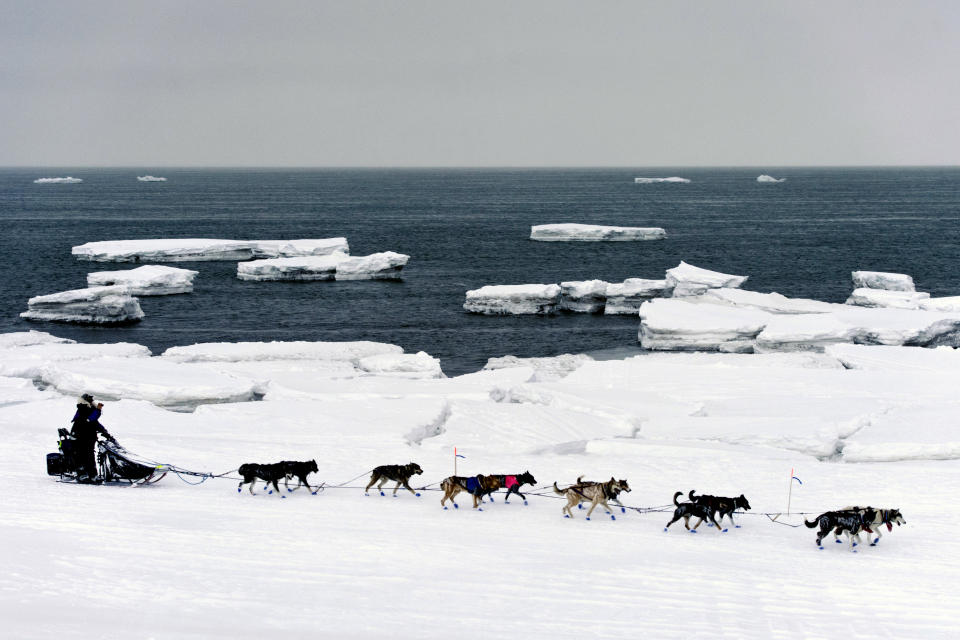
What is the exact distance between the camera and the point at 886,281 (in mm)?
46312

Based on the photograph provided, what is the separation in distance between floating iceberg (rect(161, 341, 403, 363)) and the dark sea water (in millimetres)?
4357

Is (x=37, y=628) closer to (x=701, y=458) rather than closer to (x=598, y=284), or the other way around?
(x=701, y=458)

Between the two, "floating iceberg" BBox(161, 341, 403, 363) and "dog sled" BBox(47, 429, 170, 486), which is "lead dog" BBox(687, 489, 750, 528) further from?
"floating iceberg" BBox(161, 341, 403, 363)

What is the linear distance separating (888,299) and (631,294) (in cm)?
1197

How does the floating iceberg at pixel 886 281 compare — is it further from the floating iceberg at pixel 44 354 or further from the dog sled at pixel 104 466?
the dog sled at pixel 104 466

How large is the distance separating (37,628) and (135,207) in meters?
133

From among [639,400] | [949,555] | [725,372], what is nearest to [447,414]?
[639,400]

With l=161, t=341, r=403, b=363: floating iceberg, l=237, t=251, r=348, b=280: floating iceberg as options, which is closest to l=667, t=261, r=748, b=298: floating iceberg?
l=161, t=341, r=403, b=363: floating iceberg

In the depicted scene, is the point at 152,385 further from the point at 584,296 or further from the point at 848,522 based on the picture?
the point at 584,296

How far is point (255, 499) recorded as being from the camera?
13.2 metres

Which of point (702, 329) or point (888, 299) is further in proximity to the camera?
point (888, 299)

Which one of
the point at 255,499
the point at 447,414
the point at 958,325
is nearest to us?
the point at 255,499

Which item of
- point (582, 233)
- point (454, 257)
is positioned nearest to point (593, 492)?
point (454, 257)

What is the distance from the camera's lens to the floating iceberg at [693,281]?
44750 millimetres
